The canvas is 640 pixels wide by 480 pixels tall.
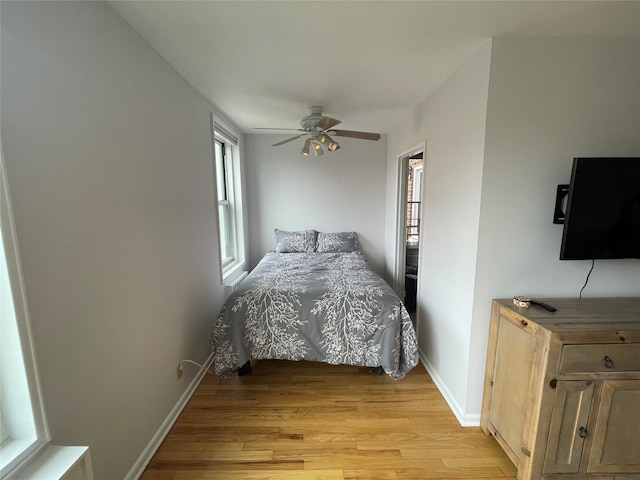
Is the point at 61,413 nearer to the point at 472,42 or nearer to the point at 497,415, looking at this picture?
the point at 497,415

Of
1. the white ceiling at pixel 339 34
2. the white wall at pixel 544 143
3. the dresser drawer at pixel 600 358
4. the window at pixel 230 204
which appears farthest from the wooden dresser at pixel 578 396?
the window at pixel 230 204

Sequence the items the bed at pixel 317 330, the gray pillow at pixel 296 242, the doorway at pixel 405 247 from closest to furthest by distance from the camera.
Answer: the bed at pixel 317 330 < the doorway at pixel 405 247 < the gray pillow at pixel 296 242

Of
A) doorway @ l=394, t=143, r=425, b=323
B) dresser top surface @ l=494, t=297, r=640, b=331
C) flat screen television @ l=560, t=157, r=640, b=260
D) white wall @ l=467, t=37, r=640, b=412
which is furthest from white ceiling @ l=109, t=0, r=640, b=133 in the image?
dresser top surface @ l=494, t=297, r=640, b=331

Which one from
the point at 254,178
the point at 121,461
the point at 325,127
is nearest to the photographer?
the point at 121,461

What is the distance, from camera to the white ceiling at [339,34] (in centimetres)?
126

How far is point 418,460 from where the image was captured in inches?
60.6

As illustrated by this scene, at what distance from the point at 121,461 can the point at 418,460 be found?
1541mm

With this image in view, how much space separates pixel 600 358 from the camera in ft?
4.04

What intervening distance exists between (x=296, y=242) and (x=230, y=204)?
100 cm

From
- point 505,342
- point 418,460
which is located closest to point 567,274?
point 505,342

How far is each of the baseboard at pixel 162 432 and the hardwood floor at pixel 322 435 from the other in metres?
0.03

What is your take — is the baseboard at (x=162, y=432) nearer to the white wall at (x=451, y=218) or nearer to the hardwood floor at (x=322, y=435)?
the hardwood floor at (x=322, y=435)

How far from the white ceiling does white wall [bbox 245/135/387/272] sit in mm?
1698

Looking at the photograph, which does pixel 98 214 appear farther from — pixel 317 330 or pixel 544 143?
pixel 544 143
